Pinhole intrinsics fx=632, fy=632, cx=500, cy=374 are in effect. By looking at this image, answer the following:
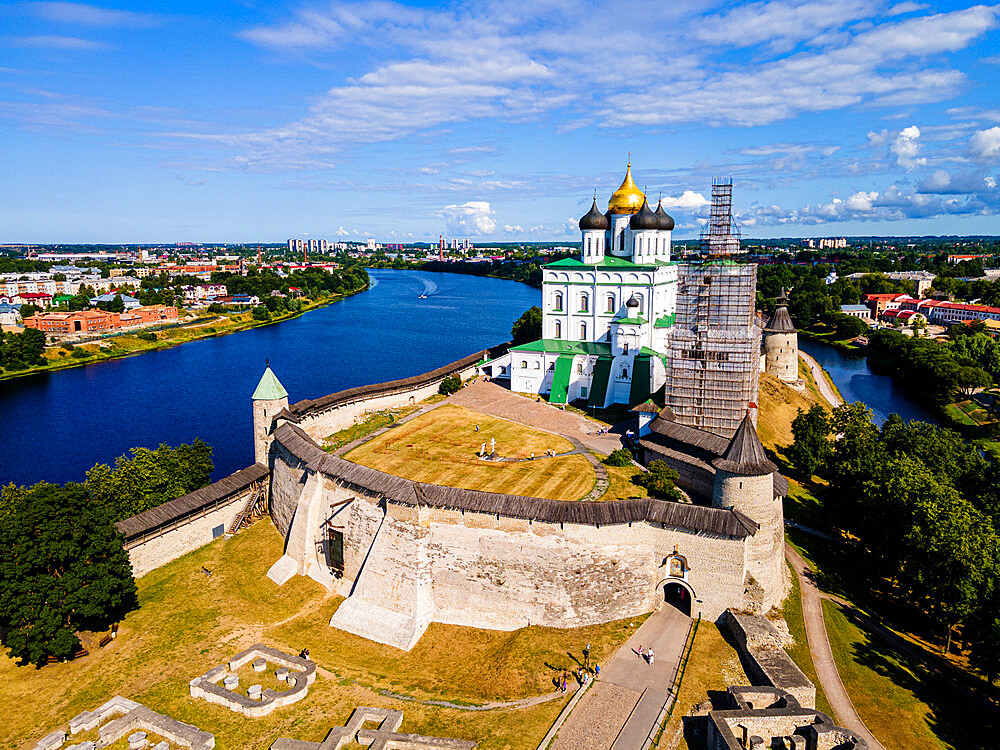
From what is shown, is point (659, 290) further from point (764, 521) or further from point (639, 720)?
point (639, 720)

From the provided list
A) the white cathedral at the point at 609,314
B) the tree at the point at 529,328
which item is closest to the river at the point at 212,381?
the tree at the point at 529,328

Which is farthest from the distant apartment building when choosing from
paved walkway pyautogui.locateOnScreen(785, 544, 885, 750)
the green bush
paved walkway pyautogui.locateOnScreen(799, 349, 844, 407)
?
paved walkway pyautogui.locateOnScreen(785, 544, 885, 750)

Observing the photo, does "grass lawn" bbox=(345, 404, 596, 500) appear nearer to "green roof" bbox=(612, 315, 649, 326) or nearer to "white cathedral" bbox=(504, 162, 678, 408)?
"white cathedral" bbox=(504, 162, 678, 408)

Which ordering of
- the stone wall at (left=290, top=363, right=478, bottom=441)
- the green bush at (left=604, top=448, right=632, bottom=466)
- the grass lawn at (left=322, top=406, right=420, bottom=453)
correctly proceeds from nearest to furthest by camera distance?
the green bush at (left=604, top=448, right=632, bottom=466)
the grass lawn at (left=322, top=406, right=420, bottom=453)
the stone wall at (left=290, top=363, right=478, bottom=441)

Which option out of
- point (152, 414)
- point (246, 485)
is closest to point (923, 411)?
point (246, 485)

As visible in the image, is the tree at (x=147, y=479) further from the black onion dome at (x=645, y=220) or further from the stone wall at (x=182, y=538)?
the black onion dome at (x=645, y=220)

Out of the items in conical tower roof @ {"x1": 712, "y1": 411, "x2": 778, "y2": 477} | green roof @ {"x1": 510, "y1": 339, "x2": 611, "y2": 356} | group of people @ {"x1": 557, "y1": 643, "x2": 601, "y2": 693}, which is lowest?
group of people @ {"x1": 557, "y1": 643, "x2": 601, "y2": 693}
